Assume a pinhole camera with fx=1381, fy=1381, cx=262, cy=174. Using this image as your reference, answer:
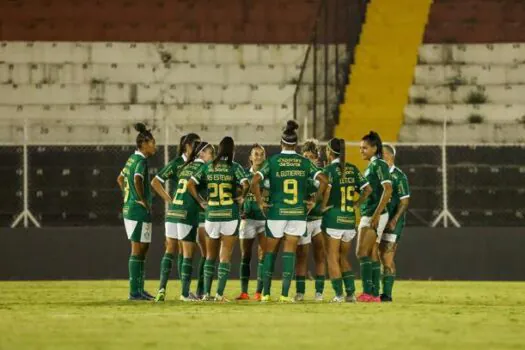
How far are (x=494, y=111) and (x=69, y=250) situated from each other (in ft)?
28.7

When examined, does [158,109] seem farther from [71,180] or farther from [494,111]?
[494,111]

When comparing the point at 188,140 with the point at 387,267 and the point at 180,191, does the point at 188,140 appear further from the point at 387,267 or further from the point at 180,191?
the point at 387,267

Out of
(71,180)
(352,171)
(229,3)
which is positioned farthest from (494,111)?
(352,171)

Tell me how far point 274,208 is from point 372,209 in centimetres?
122

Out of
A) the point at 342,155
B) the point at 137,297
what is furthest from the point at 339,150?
the point at 137,297

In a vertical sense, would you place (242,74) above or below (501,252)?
above

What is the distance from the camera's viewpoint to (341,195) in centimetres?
1587

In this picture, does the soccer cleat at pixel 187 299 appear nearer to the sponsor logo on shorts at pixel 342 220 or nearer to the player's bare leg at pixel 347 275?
the player's bare leg at pixel 347 275

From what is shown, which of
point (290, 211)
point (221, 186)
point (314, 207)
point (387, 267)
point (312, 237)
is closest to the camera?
point (290, 211)

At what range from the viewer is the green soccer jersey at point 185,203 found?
1580cm

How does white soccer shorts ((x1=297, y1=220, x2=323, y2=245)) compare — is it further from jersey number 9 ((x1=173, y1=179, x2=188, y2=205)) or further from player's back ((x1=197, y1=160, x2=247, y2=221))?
jersey number 9 ((x1=173, y1=179, x2=188, y2=205))

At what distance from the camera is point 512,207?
2289 centimetres

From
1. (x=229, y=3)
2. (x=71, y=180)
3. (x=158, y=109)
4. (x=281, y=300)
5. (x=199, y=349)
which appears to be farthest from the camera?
(x=229, y=3)

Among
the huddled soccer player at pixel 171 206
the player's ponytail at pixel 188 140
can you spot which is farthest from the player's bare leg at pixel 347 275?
the player's ponytail at pixel 188 140
